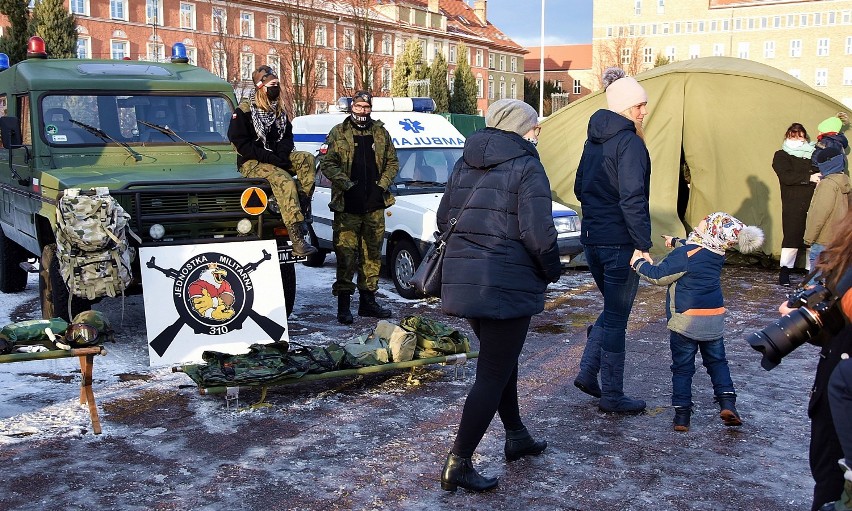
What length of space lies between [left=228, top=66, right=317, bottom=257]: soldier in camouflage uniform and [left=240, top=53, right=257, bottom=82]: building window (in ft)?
147

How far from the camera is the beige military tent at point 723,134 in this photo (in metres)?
12.3

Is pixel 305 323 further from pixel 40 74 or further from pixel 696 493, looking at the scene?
pixel 696 493

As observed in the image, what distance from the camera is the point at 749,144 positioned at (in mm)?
12344

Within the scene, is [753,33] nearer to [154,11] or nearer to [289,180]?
[154,11]

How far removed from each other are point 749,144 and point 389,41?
2128 inches

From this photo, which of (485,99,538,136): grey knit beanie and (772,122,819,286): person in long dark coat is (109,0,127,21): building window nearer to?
(772,122,819,286): person in long dark coat

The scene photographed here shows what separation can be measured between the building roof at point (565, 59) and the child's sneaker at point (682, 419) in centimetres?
11075

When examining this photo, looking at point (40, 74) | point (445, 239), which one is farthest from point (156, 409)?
point (40, 74)

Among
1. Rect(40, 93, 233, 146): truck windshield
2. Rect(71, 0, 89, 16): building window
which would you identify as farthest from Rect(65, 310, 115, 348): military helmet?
Rect(71, 0, 89, 16): building window

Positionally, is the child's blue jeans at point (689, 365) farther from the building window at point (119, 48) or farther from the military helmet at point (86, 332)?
the building window at point (119, 48)

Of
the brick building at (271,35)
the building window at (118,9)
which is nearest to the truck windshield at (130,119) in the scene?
the brick building at (271,35)

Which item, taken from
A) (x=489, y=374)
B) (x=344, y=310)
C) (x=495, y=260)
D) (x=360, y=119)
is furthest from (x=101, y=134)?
(x=489, y=374)

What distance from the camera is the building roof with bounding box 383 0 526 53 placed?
76.5 m

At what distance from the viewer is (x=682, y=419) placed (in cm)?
551
